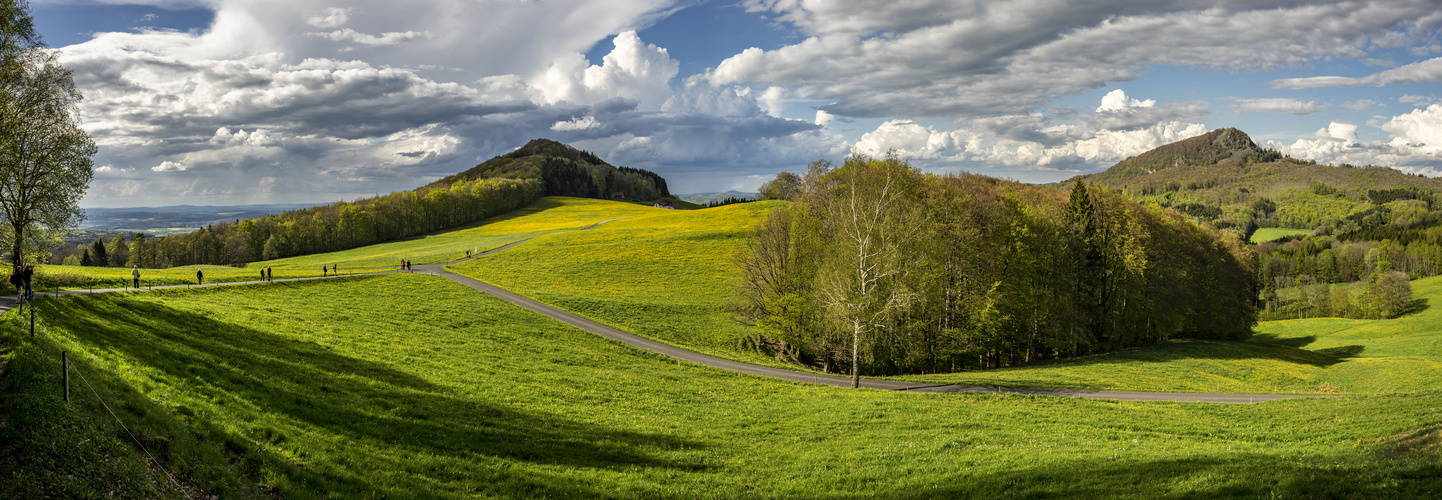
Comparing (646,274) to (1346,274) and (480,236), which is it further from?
(1346,274)

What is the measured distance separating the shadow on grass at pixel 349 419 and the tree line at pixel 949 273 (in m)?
20.1

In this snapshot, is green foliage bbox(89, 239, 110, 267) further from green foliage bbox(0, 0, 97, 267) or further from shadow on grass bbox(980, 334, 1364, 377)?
shadow on grass bbox(980, 334, 1364, 377)

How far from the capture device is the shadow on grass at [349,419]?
42.0ft

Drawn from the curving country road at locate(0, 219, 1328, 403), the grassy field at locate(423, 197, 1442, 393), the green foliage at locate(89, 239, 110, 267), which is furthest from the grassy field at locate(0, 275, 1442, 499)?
the green foliage at locate(89, 239, 110, 267)

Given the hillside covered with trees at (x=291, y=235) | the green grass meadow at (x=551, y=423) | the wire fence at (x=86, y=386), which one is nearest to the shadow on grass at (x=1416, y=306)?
the green grass meadow at (x=551, y=423)

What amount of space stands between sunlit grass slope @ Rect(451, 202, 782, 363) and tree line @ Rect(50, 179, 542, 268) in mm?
52989

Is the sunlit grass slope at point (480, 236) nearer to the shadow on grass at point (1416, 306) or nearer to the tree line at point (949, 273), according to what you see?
the tree line at point (949, 273)

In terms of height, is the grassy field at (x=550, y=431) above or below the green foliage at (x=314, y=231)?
below

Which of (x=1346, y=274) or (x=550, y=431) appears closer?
(x=550, y=431)

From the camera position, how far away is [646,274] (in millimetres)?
66562

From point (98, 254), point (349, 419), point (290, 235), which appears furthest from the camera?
point (290, 235)

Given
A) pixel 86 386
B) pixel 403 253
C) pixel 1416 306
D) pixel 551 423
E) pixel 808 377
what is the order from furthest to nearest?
1. pixel 1416 306
2. pixel 403 253
3. pixel 808 377
4. pixel 551 423
5. pixel 86 386

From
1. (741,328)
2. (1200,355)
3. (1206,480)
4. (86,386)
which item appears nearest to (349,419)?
(86,386)

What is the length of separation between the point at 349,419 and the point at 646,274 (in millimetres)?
50674
